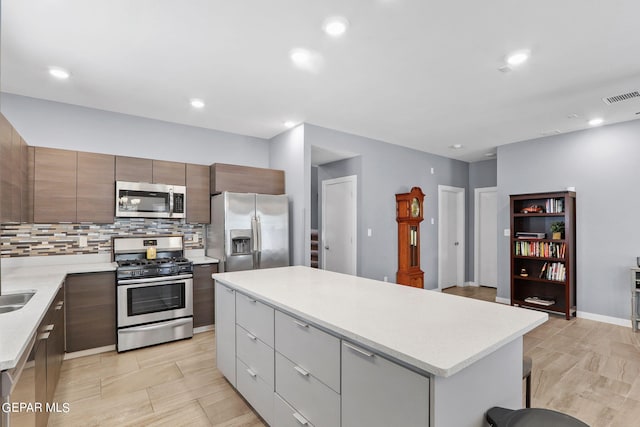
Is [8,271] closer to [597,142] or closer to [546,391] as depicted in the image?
[546,391]

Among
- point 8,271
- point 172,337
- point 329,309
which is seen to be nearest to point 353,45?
point 329,309

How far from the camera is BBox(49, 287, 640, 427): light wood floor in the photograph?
7.55 feet

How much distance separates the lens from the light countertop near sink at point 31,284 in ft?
4.48

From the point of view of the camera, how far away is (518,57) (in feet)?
8.61

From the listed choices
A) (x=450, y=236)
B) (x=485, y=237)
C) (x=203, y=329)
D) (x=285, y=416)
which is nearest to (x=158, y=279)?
(x=203, y=329)

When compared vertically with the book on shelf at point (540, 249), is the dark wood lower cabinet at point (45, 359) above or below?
below

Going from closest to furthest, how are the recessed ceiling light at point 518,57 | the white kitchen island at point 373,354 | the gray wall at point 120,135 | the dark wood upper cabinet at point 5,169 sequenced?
the white kitchen island at point 373,354 → the dark wood upper cabinet at point 5,169 → the recessed ceiling light at point 518,57 → the gray wall at point 120,135

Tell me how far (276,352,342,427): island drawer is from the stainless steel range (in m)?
2.22

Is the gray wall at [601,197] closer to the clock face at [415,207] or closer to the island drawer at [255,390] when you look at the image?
the clock face at [415,207]

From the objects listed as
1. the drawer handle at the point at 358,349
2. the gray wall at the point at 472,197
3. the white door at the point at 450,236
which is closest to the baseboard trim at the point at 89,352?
the drawer handle at the point at 358,349

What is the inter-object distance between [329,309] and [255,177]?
3.06 m

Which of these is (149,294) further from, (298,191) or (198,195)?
(298,191)

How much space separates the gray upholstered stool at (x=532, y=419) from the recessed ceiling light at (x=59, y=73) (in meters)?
3.88

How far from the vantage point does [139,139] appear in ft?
13.5
